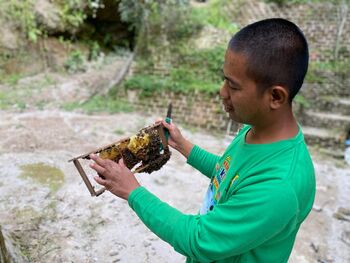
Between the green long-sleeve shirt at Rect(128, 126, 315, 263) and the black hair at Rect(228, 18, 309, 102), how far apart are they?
193 millimetres

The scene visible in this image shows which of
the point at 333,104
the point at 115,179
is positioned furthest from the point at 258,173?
the point at 333,104

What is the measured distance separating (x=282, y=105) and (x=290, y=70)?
112 mm

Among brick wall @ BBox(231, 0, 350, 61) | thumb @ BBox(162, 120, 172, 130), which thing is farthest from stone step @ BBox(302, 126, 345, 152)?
thumb @ BBox(162, 120, 172, 130)

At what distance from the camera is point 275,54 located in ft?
3.15

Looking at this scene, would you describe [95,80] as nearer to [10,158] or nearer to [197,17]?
→ [197,17]

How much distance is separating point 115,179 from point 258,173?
0.48 metres

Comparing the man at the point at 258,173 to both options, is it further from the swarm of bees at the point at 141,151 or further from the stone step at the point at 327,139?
the stone step at the point at 327,139

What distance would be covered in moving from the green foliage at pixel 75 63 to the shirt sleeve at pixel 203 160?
7493mm

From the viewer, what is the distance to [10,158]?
4004 millimetres

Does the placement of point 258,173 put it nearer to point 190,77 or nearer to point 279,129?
point 279,129

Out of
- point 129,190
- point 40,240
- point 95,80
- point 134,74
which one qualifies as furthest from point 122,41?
point 129,190

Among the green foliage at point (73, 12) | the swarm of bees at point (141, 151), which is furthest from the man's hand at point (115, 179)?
the green foliage at point (73, 12)

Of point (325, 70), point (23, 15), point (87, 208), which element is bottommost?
point (87, 208)

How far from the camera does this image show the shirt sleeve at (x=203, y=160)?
61.6 inches
